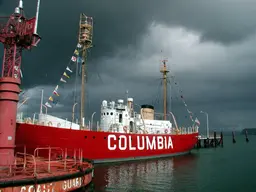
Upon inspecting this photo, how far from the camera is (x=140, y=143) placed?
3008 cm

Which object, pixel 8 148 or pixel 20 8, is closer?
pixel 8 148

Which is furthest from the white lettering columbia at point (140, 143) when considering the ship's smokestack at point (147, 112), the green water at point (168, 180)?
the ship's smokestack at point (147, 112)

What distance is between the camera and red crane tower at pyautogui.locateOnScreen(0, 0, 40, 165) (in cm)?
1171

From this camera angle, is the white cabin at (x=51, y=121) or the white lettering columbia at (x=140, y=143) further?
the white lettering columbia at (x=140, y=143)

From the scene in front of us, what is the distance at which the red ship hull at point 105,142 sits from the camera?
20.4m

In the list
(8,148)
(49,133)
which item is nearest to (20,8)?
(8,148)

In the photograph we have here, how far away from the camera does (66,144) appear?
22719 mm

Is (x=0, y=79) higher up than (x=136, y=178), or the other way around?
(x=0, y=79)

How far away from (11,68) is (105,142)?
51.0 ft

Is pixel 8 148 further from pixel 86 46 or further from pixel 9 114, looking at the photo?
pixel 86 46

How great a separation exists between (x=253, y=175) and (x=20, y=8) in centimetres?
2349

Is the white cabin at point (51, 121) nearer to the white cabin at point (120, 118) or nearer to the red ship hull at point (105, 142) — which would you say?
the red ship hull at point (105, 142)

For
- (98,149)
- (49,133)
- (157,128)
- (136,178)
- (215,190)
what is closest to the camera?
(215,190)

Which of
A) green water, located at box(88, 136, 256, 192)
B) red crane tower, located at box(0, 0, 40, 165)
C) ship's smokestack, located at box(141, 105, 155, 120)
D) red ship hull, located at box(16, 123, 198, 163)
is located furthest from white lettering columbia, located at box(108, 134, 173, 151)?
red crane tower, located at box(0, 0, 40, 165)
